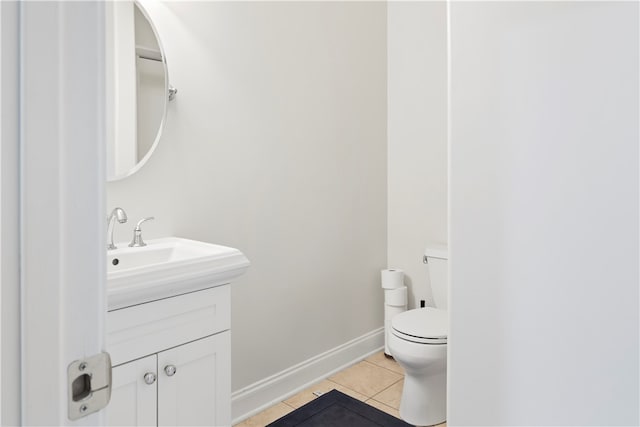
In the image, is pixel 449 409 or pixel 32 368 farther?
pixel 449 409

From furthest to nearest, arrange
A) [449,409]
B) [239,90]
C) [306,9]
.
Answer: [306,9]
[239,90]
[449,409]

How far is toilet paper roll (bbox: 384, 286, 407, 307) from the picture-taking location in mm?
2662

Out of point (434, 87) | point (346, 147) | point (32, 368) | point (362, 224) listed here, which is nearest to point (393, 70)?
point (434, 87)

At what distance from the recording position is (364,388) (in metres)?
2.33

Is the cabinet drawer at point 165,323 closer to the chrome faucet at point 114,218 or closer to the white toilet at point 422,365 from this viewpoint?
the chrome faucet at point 114,218

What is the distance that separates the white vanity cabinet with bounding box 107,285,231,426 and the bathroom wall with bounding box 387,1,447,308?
1559 millimetres

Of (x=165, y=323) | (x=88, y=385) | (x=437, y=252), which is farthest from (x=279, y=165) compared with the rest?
(x=88, y=385)

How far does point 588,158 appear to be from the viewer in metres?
1.31

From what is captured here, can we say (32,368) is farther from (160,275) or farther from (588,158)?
(588,158)

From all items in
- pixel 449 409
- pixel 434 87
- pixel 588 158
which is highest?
pixel 434 87

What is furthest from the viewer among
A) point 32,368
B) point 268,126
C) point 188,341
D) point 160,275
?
point 268,126

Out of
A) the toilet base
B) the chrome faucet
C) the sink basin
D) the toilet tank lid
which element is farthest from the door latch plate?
the toilet tank lid

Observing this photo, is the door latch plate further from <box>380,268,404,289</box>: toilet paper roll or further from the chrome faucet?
<box>380,268,404,289</box>: toilet paper roll

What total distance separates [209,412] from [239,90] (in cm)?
132
